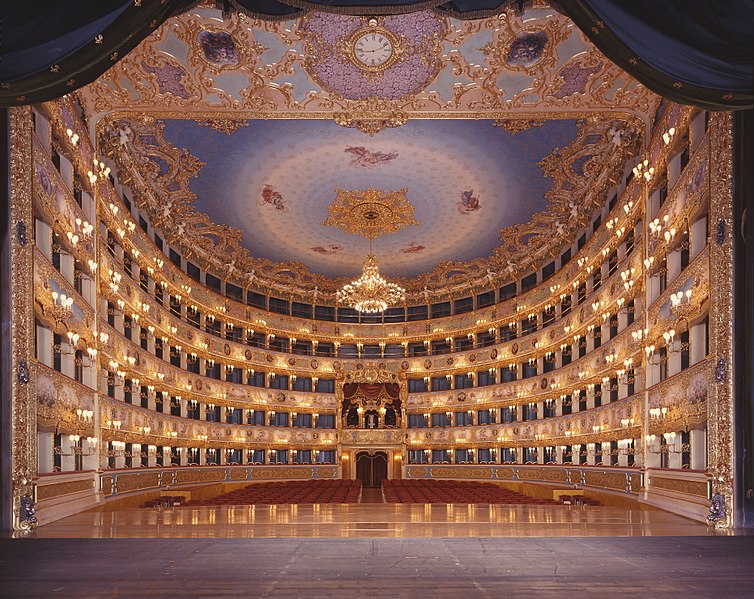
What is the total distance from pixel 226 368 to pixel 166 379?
6732mm

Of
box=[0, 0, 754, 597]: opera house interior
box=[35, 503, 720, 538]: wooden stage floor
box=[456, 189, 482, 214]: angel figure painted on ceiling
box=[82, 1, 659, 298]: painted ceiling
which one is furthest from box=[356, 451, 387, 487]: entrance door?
box=[35, 503, 720, 538]: wooden stage floor

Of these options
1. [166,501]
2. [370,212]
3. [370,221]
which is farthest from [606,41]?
[166,501]

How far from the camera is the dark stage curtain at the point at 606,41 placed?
974cm

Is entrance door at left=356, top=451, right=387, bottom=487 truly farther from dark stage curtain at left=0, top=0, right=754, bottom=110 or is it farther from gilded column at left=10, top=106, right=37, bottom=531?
dark stage curtain at left=0, top=0, right=754, bottom=110

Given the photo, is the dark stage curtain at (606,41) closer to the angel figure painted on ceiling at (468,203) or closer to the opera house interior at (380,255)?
the opera house interior at (380,255)

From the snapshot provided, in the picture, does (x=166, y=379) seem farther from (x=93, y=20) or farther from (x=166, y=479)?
(x=93, y=20)

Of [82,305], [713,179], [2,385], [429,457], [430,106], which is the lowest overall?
[429,457]

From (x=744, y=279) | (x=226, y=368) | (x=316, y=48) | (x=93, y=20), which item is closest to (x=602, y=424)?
(x=744, y=279)

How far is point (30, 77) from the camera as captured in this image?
9688 mm

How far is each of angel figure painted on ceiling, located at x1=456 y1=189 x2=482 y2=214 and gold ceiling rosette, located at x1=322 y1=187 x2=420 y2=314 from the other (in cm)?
190

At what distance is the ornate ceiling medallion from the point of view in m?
26.1

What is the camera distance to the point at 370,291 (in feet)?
91.8

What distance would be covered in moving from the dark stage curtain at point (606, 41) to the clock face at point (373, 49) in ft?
19.5

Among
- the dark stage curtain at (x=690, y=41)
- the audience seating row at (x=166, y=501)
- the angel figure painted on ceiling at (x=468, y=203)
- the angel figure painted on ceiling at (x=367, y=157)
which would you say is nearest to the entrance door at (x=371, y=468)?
the audience seating row at (x=166, y=501)
